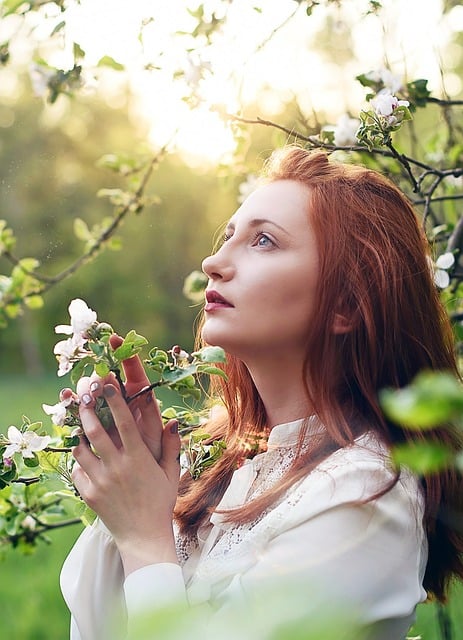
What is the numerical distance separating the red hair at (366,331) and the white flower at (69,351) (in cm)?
37

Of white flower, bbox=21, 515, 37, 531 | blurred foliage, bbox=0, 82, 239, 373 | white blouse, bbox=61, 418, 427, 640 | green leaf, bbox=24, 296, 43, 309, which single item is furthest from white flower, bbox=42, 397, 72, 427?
blurred foliage, bbox=0, 82, 239, 373

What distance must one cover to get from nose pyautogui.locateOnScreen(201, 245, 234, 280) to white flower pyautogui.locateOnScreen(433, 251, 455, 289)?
43 centimetres

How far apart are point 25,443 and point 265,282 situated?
16.8 inches

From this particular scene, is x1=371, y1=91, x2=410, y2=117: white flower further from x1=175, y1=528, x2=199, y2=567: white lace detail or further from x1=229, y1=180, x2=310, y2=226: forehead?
x1=175, y1=528, x2=199, y2=567: white lace detail

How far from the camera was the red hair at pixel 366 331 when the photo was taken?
131 cm

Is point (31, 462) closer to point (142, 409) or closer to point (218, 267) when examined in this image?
point (142, 409)

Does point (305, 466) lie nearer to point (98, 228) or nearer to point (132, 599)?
point (132, 599)

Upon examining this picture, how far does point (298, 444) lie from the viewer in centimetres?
134

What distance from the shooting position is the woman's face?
129cm

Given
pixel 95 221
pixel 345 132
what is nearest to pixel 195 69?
pixel 345 132

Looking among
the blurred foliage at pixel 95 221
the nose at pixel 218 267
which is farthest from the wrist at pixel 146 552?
the blurred foliage at pixel 95 221

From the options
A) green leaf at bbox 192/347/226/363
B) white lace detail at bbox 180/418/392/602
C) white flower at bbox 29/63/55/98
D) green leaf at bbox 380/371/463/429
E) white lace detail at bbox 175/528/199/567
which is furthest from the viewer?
white flower at bbox 29/63/55/98

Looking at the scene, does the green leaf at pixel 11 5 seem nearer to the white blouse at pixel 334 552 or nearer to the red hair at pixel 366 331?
the red hair at pixel 366 331

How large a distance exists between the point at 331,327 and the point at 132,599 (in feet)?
Result: 1.69
